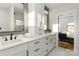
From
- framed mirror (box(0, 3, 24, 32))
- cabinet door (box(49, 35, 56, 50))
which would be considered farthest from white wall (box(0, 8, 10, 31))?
cabinet door (box(49, 35, 56, 50))

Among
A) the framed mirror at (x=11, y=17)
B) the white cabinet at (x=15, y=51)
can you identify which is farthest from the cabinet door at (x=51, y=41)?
the white cabinet at (x=15, y=51)

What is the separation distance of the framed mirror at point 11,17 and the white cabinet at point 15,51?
0.57m

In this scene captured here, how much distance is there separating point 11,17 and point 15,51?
2.86 feet

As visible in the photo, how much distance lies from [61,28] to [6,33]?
64.0 inches

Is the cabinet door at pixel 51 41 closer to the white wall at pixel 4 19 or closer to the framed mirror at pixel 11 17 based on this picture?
the framed mirror at pixel 11 17

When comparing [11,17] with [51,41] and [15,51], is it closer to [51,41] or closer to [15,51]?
[15,51]

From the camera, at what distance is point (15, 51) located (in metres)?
1.51

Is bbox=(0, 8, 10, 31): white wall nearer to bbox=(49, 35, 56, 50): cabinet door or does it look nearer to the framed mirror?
the framed mirror

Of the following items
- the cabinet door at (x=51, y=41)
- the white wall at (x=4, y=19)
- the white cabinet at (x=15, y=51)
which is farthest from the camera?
the cabinet door at (x=51, y=41)

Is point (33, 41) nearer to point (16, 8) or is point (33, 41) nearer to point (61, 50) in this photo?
point (16, 8)

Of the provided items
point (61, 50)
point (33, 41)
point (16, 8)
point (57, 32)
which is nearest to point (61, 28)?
point (57, 32)

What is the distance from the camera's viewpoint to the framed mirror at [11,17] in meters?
1.86

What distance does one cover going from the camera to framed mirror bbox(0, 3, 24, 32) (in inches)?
73.0

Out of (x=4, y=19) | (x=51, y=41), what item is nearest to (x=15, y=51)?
(x=4, y=19)
